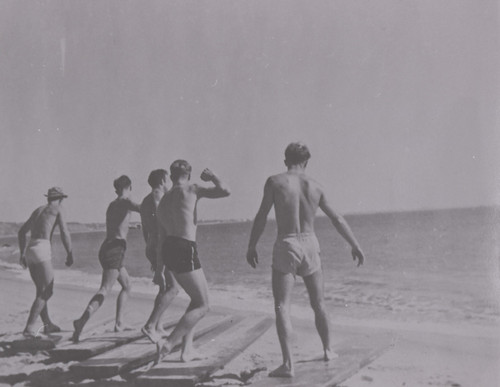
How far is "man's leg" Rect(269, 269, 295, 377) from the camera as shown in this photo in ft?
13.4

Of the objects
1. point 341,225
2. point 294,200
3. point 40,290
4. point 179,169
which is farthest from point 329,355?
point 40,290

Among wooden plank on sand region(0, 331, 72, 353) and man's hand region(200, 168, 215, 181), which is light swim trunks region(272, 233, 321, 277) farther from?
wooden plank on sand region(0, 331, 72, 353)

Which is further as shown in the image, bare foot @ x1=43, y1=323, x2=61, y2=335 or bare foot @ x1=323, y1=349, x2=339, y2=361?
bare foot @ x1=43, y1=323, x2=61, y2=335

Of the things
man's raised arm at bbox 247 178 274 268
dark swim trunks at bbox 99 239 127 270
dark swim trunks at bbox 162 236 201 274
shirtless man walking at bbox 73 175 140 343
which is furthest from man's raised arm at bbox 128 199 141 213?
man's raised arm at bbox 247 178 274 268

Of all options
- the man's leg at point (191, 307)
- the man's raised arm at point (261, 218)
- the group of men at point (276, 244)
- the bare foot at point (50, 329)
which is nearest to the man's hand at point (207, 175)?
the group of men at point (276, 244)

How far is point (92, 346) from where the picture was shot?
18.0ft

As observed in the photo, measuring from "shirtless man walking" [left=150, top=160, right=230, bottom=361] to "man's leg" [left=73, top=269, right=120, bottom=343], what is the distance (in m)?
1.46

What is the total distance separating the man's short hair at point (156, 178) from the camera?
19.0 feet

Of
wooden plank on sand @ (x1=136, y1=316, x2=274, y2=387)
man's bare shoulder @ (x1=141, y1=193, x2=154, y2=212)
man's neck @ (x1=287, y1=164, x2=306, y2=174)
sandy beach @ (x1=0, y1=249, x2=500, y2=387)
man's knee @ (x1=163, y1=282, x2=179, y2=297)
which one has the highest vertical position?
man's neck @ (x1=287, y1=164, x2=306, y2=174)

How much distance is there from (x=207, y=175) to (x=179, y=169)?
1.15ft

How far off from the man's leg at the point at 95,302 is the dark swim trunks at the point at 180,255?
5.34ft

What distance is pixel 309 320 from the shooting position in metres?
8.88

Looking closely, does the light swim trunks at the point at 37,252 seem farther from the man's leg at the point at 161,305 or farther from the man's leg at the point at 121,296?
the man's leg at the point at 161,305

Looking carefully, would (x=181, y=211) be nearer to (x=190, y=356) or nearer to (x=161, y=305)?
(x=161, y=305)
